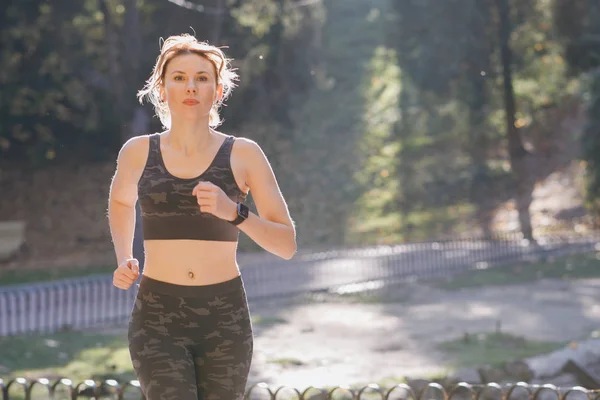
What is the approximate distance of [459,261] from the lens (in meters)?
24.7

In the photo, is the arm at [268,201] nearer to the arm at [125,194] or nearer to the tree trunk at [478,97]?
the arm at [125,194]

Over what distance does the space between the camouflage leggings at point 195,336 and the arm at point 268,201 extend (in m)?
0.24

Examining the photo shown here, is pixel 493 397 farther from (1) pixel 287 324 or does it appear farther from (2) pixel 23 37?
(2) pixel 23 37

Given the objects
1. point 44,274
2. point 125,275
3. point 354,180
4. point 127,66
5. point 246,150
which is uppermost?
point 127,66

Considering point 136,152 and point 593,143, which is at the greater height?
point 593,143

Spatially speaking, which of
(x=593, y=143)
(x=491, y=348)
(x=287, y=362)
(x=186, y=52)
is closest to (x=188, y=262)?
(x=186, y=52)

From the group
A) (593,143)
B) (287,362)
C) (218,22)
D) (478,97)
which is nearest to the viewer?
(287,362)

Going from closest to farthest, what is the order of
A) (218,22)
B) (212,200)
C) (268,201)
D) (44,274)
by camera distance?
1. (212,200)
2. (268,201)
3. (44,274)
4. (218,22)

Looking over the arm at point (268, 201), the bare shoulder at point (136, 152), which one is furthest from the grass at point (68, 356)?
the arm at point (268, 201)

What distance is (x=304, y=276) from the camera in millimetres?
21250

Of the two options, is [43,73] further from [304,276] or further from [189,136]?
[189,136]

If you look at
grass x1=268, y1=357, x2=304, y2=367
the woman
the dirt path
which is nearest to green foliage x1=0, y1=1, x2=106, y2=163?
the dirt path

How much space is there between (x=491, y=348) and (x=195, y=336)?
10779 millimetres

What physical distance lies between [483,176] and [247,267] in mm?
19128
